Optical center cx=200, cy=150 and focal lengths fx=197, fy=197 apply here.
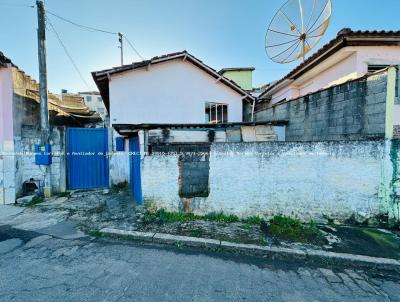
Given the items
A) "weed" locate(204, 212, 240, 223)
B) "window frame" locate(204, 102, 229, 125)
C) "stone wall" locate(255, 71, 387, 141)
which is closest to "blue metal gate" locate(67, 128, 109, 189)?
"weed" locate(204, 212, 240, 223)

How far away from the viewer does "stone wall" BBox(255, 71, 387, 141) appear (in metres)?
3.90

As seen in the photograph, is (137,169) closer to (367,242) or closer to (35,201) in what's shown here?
(35,201)

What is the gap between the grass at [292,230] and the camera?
3.70 metres

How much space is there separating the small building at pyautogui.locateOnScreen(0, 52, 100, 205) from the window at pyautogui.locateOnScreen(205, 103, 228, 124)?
6465 mm

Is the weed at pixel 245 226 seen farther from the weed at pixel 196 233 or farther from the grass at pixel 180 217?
the weed at pixel 196 233

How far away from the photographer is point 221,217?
4547mm

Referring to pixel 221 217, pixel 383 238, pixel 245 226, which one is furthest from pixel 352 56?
pixel 221 217

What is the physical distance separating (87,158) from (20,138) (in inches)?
78.4

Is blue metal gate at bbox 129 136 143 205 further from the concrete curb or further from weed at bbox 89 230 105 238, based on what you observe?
the concrete curb

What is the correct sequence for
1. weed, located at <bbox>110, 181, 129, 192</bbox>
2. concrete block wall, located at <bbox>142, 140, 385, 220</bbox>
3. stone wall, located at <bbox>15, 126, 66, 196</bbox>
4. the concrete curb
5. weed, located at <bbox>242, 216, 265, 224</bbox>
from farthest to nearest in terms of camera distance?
1. weed, located at <bbox>110, 181, 129, 192</bbox>
2. stone wall, located at <bbox>15, 126, 66, 196</bbox>
3. weed, located at <bbox>242, 216, 265, 224</bbox>
4. concrete block wall, located at <bbox>142, 140, 385, 220</bbox>
5. the concrete curb

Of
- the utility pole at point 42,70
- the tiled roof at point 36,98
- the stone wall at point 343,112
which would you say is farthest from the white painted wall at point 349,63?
the tiled roof at point 36,98

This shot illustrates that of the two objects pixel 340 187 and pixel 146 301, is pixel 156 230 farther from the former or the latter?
pixel 340 187

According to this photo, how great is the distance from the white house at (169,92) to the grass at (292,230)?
6.03m

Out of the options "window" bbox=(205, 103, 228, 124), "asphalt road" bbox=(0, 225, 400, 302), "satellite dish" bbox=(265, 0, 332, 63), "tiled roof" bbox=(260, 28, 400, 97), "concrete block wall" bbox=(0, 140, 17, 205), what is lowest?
"asphalt road" bbox=(0, 225, 400, 302)
